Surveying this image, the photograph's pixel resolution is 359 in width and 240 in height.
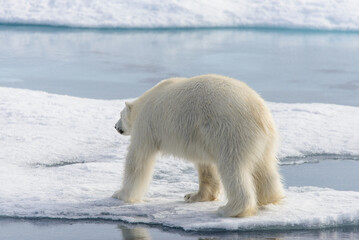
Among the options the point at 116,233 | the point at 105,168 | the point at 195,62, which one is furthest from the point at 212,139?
the point at 195,62

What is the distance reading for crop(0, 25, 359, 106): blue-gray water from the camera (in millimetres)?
8576

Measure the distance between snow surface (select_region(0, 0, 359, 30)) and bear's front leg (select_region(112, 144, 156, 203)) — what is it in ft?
33.3

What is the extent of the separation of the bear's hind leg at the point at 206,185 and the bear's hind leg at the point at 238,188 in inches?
17.3

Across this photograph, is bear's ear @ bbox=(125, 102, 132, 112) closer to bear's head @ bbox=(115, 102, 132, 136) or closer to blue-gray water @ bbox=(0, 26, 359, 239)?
bear's head @ bbox=(115, 102, 132, 136)

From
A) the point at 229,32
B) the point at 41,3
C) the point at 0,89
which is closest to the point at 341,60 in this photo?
the point at 229,32

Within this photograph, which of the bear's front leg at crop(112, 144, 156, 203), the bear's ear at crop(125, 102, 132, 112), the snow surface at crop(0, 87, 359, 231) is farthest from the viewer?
the bear's ear at crop(125, 102, 132, 112)

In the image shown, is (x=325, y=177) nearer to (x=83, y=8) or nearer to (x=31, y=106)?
(x=31, y=106)

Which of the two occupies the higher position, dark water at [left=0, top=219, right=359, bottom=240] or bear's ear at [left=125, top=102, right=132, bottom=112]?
bear's ear at [left=125, top=102, right=132, bottom=112]

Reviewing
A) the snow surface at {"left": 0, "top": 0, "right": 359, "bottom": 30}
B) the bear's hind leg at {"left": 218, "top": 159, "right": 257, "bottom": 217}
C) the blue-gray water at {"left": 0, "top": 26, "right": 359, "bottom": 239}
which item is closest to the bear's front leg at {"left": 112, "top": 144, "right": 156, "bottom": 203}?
the bear's hind leg at {"left": 218, "top": 159, "right": 257, "bottom": 217}

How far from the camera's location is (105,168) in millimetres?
4766

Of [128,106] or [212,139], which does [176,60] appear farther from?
[212,139]

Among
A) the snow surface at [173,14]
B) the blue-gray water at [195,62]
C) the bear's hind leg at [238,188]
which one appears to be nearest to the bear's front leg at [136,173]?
the bear's hind leg at [238,188]

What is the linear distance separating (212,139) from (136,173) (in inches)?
26.0

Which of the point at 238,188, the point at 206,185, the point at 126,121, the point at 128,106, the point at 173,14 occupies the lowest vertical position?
the point at 206,185
